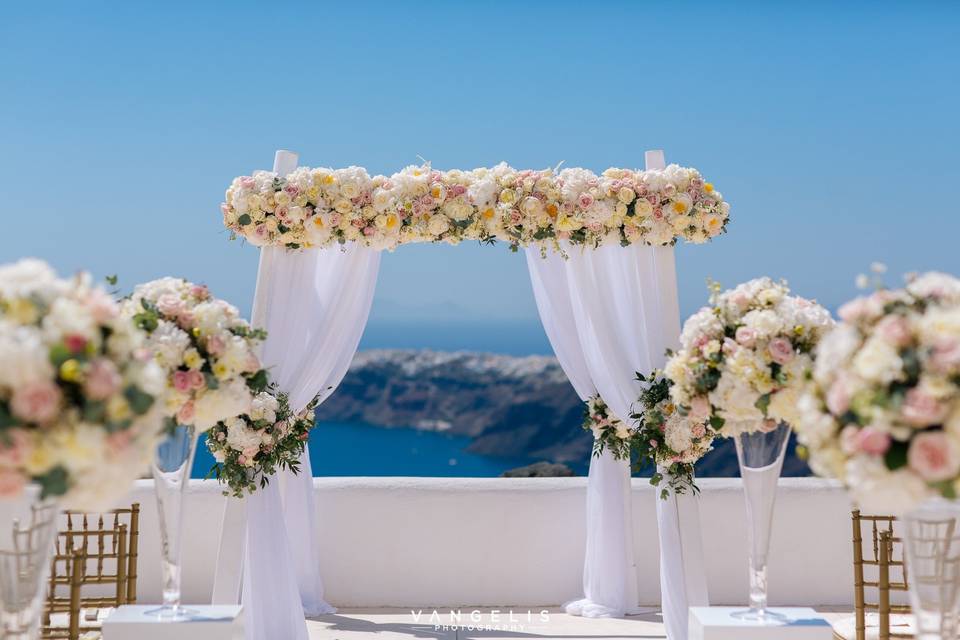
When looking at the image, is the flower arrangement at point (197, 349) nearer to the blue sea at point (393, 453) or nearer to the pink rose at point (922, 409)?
the pink rose at point (922, 409)

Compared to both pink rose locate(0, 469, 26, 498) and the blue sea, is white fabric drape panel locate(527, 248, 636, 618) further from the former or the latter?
the blue sea

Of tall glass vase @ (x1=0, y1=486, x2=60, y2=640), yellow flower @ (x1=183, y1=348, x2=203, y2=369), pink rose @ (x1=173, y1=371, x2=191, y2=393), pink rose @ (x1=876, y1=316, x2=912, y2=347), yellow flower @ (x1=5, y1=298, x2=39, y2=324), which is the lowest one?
tall glass vase @ (x1=0, y1=486, x2=60, y2=640)

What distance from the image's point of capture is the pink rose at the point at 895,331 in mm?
2434

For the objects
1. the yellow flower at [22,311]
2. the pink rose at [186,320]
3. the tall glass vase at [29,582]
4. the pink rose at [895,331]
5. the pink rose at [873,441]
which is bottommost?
the tall glass vase at [29,582]

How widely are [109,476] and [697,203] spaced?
153 inches

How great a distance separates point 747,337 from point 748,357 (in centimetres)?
7

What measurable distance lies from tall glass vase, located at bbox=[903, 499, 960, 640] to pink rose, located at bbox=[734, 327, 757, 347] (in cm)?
86

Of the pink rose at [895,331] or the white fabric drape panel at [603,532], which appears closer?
the pink rose at [895,331]

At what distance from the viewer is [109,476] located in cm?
244

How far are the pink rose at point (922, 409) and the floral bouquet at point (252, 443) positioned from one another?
3653mm

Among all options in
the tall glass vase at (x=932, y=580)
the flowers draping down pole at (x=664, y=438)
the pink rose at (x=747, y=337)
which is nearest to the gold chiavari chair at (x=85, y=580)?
the flowers draping down pole at (x=664, y=438)

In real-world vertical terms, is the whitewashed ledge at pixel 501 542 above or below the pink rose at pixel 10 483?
below

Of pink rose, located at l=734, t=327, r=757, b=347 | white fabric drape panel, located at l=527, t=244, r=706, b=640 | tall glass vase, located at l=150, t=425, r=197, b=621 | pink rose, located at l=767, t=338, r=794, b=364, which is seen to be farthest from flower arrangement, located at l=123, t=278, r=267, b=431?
white fabric drape panel, located at l=527, t=244, r=706, b=640

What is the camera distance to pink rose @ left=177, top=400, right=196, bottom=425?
3.36 meters
